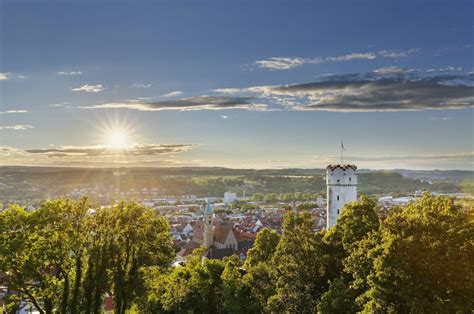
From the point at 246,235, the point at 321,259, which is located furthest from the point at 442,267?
the point at 246,235

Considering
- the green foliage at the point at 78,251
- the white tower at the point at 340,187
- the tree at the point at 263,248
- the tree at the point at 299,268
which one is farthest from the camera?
the white tower at the point at 340,187

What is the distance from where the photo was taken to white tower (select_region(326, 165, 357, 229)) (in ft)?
155

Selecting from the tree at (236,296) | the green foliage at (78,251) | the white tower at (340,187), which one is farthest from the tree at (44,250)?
the white tower at (340,187)

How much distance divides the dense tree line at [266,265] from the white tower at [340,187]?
1810cm

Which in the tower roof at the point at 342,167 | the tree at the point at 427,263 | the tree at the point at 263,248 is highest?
the tower roof at the point at 342,167

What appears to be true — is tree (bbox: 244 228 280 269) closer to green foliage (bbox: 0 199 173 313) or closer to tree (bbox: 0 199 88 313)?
green foliage (bbox: 0 199 173 313)

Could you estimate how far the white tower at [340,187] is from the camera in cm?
4731

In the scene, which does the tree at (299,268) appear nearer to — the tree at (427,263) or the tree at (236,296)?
the tree at (236,296)

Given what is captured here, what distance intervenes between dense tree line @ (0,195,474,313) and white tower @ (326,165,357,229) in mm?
18097

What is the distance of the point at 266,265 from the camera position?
29844mm

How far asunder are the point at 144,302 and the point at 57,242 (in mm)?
7176

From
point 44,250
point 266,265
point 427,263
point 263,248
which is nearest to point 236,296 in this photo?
point 266,265

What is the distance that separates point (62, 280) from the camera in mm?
27500

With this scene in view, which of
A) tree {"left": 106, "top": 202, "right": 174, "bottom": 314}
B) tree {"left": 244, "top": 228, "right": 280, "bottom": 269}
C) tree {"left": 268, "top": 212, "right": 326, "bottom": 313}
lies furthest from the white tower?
tree {"left": 106, "top": 202, "right": 174, "bottom": 314}
